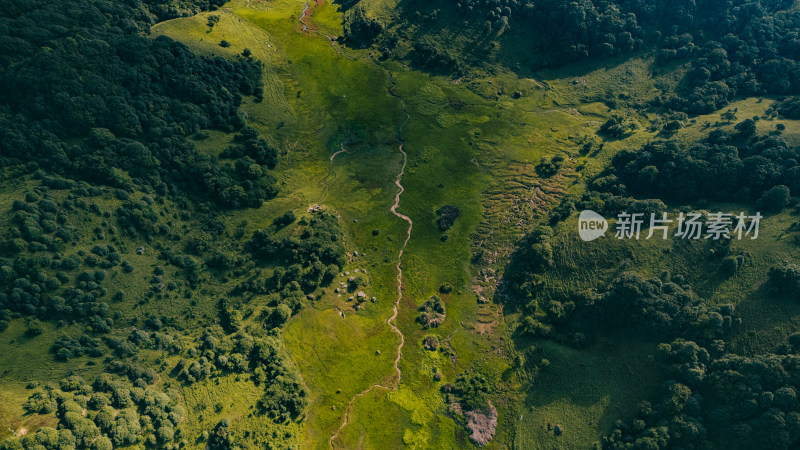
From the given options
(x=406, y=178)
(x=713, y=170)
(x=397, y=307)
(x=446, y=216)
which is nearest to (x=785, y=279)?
(x=713, y=170)

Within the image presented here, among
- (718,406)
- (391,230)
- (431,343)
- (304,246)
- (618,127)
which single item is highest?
(618,127)

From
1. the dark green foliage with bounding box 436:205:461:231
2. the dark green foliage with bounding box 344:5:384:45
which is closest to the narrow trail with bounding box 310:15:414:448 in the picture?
the dark green foliage with bounding box 344:5:384:45

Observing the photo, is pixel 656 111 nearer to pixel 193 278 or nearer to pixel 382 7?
pixel 382 7

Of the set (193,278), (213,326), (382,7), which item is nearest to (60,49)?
(193,278)

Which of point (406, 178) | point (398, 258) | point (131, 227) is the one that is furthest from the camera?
point (406, 178)

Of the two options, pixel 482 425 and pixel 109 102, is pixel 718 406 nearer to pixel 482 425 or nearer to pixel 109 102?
pixel 482 425

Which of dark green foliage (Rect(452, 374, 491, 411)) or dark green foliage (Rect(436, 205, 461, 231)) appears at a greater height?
dark green foliage (Rect(436, 205, 461, 231))

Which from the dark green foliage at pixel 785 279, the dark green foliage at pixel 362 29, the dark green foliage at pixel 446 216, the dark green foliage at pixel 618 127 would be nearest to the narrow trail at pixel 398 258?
the dark green foliage at pixel 362 29

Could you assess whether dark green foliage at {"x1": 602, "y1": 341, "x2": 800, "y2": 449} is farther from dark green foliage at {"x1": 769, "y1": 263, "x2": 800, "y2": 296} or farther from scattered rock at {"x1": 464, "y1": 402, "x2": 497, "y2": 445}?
scattered rock at {"x1": 464, "y1": 402, "x2": 497, "y2": 445}

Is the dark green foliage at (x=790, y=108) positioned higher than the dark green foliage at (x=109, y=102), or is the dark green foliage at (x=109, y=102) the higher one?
the dark green foliage at (x=790, y=108)

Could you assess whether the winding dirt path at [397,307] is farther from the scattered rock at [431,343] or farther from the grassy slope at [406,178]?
the scattered rock at [431,343]

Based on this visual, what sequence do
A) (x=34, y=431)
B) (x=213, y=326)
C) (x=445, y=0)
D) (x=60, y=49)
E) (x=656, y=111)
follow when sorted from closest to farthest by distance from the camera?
1. (x=34, y=431)
2. (x=213, y=326)
3. (x=60, y=49)
4. (x=656, y=111)
5. (x=445, y=0)
